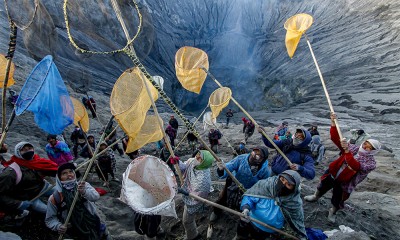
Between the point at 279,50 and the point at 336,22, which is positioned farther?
the point at 279,50

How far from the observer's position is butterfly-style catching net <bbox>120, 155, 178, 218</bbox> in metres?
2.94

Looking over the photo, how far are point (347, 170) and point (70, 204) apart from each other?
13.0ft

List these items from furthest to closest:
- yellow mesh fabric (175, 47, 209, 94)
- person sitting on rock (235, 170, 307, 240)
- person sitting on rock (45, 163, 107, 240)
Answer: yellow mesh fabric (175, 47, 209, 94) → person sitting on rock (45, 163, 107, 240) → person sitting on rock (235, 170, 307, 240)

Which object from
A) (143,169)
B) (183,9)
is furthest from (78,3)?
(183,9)

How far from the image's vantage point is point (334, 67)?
24.9m

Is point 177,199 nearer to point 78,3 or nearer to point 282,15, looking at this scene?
point 78,3

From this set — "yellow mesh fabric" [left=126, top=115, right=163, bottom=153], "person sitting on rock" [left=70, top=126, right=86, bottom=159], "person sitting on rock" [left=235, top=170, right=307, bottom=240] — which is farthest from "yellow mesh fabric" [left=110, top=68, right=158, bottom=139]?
"person sitting on rock" [left=70, top=126, right=86, bottom=159]

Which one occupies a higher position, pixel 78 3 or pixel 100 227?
pixel 78 3

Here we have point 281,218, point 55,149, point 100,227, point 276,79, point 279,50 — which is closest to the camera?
point 281,218

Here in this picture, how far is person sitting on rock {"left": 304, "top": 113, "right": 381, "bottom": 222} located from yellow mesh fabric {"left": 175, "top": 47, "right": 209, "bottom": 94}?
2807 mm

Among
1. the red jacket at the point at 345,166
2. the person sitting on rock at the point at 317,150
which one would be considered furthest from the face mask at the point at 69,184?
the person sitting on rock at the point at 317,150

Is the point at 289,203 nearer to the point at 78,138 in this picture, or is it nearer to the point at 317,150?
the point at 78,138

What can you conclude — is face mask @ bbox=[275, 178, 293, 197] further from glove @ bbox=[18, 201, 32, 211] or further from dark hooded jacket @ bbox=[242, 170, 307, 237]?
glove @ bbox=[18, 201, 32, 211]

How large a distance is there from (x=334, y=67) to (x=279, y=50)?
951 cm
